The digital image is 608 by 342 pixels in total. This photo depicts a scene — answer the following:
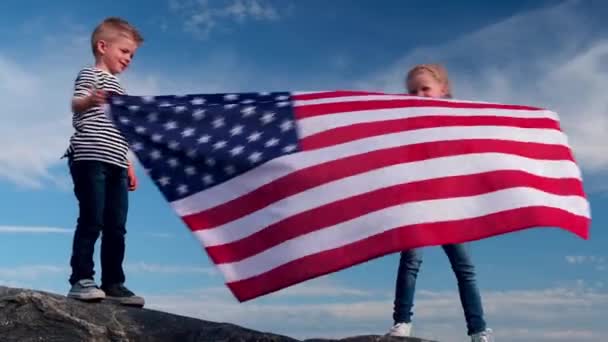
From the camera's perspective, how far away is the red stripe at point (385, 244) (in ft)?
19.0

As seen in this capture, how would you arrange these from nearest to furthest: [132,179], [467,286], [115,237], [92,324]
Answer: [467,286], [92,324], [115,237], [132,179]

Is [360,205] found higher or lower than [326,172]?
lower

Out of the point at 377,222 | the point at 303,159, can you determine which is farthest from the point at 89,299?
the point at 377,222

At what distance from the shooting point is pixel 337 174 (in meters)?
6.04

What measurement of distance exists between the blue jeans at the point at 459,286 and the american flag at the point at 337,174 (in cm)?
82

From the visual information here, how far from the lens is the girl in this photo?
661 cm

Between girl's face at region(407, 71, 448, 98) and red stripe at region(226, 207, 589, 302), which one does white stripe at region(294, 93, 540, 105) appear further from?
red stripe at region(226, 207, 589, 302)

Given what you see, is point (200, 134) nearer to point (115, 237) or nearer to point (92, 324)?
point (115, 237)

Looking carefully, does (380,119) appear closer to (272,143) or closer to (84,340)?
(272,143)

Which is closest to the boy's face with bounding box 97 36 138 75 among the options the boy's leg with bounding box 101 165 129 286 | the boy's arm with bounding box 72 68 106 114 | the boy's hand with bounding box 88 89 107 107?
the boy's arm with bounding box 72 68 106 114

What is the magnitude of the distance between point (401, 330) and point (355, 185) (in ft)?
4.49

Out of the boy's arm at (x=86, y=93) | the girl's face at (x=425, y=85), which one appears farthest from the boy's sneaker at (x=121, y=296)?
the girl's face at (x=425, y=85)

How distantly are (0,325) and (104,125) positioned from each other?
6.24 feet

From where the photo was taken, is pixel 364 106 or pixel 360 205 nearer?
pixel 360 205
